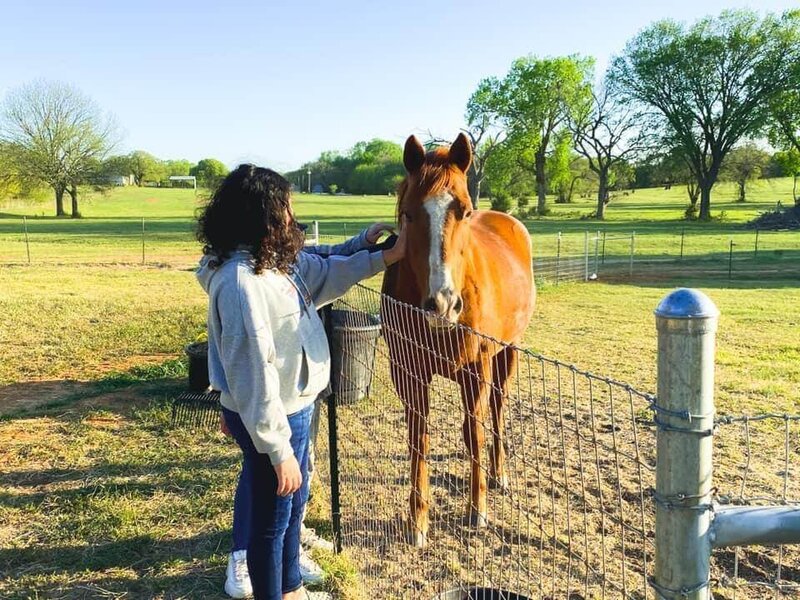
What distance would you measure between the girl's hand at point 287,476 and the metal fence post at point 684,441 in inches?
55.3

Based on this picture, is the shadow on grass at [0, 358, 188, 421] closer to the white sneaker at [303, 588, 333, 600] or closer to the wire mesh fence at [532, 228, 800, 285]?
the white sneaker at [303, 588, 333, 600]

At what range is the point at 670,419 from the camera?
1124mm

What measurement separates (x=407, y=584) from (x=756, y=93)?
49.3m

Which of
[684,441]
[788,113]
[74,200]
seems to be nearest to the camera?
[684,441]

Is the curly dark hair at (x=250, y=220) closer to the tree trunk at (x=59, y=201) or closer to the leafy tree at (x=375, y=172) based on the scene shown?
the tree trunk at (x=59, y=201)

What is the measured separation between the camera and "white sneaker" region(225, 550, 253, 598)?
122 inches

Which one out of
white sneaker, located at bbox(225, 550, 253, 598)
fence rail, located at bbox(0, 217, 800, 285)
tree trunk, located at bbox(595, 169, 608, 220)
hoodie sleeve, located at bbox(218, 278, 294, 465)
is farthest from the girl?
tree trunk, located at bbox(595, 169, 608, 220)

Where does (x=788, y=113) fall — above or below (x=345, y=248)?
above

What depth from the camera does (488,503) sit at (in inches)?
166

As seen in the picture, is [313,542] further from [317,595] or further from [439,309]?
[439,309]

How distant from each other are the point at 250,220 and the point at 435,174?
47.9 inches

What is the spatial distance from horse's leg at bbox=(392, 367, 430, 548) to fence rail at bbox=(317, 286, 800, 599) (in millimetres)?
82

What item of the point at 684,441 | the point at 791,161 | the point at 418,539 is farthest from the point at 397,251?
the point at 791,161

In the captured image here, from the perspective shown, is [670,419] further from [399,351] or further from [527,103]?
[527,103]
